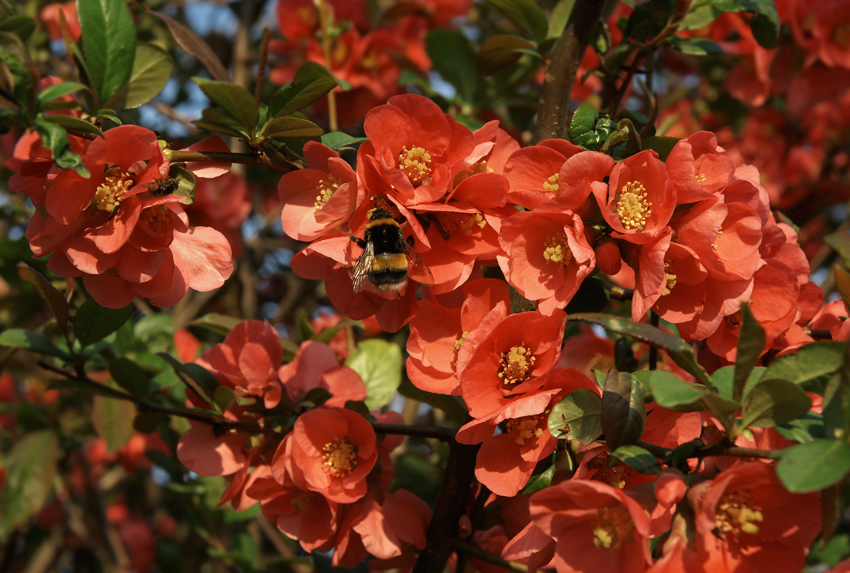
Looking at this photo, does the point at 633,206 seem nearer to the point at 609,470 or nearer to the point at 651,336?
the point at 651,336

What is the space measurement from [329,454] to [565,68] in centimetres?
82

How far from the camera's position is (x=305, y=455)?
105 centimetres

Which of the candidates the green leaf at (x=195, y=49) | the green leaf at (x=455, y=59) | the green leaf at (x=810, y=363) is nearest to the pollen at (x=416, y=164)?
the green leaf at (x=195, y=49)

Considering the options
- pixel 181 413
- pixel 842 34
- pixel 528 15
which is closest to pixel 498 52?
pixel 528 15

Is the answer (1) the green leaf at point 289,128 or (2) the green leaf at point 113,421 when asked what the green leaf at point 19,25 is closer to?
(1) the green leaf at point 289,128

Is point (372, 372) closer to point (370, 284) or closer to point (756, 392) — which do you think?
point (370, 284)

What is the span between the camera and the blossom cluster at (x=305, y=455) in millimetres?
1074

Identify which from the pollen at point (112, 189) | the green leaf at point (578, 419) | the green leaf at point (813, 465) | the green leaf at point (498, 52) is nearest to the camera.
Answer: the green leaf at point (813, 465)

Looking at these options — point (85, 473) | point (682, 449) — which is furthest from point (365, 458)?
point (85, 473)

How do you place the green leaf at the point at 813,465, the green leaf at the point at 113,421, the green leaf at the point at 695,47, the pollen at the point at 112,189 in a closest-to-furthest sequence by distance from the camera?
1. the green leaf at the point at 813,465
2. the pollen at the point at 112,189
3. the green leaf at the point at 695,47
4. the green leaf at the point at 113,421

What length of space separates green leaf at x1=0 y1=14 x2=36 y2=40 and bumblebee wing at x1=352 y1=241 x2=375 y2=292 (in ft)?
2.07

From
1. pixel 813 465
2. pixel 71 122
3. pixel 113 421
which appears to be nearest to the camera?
pixel 813 465

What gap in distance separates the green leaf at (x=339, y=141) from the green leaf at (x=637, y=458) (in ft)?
1.95

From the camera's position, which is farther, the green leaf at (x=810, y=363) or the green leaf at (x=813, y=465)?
the green leaf at (x=810, y=363)
